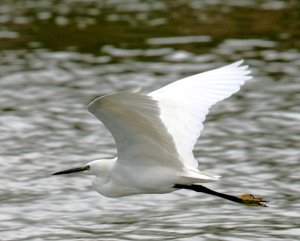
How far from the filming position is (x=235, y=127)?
1302 centimetres

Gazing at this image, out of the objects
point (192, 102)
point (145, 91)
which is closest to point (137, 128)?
point (192, 102)

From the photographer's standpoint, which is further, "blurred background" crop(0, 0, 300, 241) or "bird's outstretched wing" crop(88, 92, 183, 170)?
"blurred background" crop(0, 0, 300, 241)

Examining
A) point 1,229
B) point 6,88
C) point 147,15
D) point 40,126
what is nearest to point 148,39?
point 147,15

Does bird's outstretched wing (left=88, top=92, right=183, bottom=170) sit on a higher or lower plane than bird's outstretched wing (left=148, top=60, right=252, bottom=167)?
lower

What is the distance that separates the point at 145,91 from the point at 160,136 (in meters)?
6.46

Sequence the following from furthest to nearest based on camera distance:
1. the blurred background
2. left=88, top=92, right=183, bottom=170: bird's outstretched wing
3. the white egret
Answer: the blurred background, the white egret, left=88, top=92, right=183, bottom=170: bird's outstretched wing

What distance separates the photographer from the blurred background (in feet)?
31.9

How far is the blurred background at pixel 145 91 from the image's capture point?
9.73m

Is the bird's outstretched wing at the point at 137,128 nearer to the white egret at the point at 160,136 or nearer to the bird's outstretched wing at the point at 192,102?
the white egret at the point at 160,136

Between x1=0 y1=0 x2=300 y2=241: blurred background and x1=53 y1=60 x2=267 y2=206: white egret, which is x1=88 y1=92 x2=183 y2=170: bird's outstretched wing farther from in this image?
x1=0 y1=0 x2=300 y2=241: blurred background

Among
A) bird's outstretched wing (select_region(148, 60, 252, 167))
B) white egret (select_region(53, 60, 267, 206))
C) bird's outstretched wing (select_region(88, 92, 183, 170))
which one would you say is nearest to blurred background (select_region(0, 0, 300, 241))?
white egret (select_region(53, 60, 267, 206))

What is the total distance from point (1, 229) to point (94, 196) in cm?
134

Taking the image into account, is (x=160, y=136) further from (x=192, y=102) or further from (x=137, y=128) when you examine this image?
(x=192, y=102)

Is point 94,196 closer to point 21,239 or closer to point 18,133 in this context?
point 21,239
